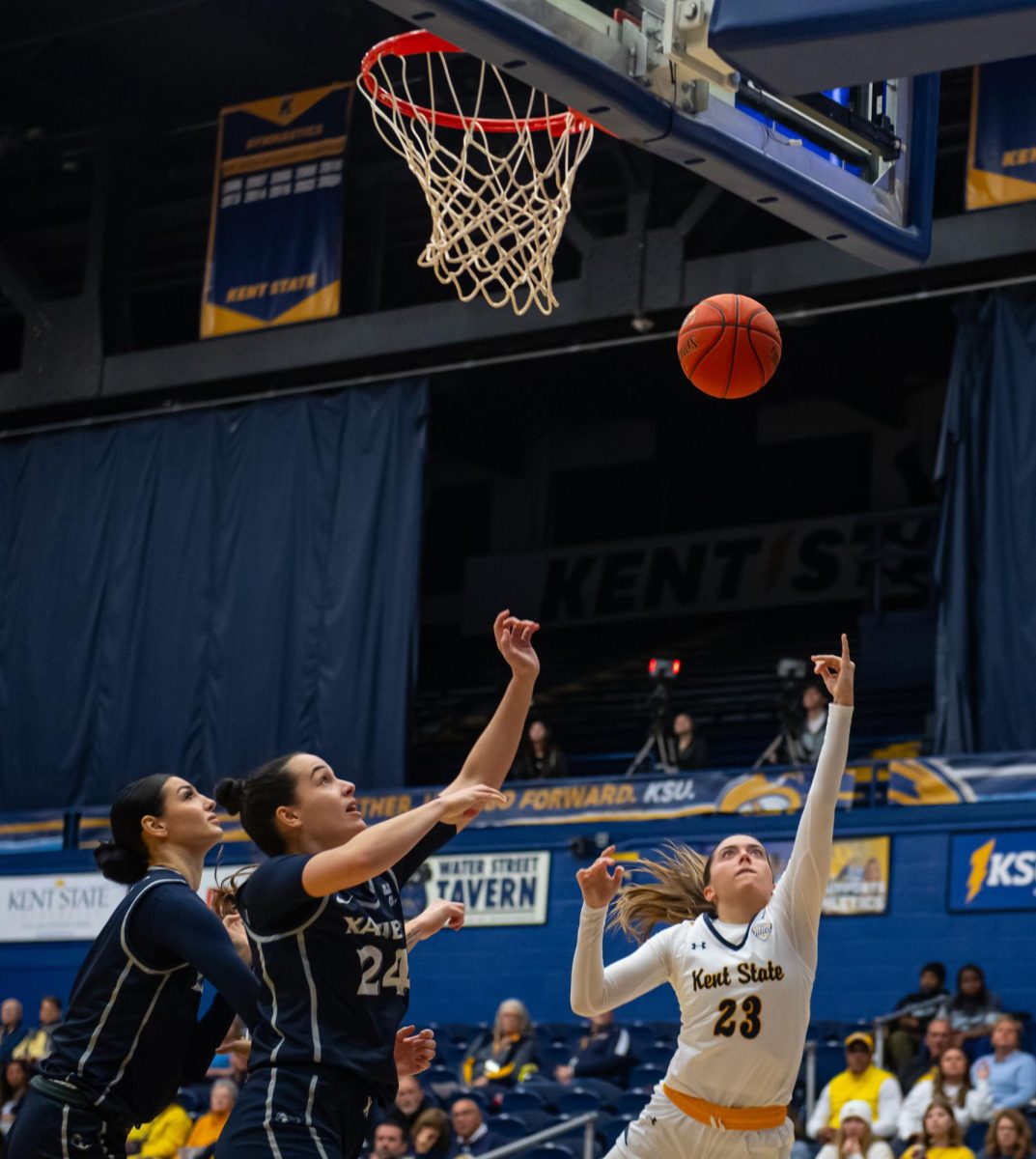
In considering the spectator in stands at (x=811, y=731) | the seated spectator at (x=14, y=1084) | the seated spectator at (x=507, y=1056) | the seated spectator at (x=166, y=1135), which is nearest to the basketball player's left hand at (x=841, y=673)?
the seated spectator at (x=507, y=1056)

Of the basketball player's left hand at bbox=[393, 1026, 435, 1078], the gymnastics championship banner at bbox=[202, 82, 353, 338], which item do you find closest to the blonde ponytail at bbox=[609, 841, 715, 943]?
the basketball player's left hand at bbox=[393, 1026, 435, 1078]

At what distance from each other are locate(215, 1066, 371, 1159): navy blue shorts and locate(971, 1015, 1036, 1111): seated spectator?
9.46 metres

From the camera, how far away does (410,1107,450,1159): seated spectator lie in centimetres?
1284

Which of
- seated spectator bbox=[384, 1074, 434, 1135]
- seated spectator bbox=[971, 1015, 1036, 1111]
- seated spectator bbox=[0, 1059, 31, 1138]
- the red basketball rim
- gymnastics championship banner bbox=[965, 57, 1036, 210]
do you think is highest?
gymnastics championship banner bbox=[965, 57, 1036, 210]

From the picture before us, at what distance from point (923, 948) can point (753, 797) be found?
195 centimetres

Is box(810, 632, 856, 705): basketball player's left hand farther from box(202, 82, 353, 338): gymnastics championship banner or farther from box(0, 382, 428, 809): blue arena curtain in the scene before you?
box(202, 82, 353, 338): gymnastics championship banner

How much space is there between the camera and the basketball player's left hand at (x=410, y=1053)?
488 centimetres

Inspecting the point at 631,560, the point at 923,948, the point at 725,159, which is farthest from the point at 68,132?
the point at 725,159

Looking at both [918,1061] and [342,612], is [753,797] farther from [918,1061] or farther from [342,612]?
[342,612]

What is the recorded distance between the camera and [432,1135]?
1288cm

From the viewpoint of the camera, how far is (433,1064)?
15.9 meters

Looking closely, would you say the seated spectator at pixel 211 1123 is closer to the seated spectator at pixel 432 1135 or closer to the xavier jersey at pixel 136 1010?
the seated spectator at pixel 432 1135

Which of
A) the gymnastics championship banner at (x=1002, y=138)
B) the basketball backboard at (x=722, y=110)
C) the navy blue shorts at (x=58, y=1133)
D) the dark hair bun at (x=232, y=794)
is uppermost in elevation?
the gymnastics championship banner at (x=1002, y=138)

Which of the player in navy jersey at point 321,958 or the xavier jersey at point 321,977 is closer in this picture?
the player in navy jersey at point 321,958
